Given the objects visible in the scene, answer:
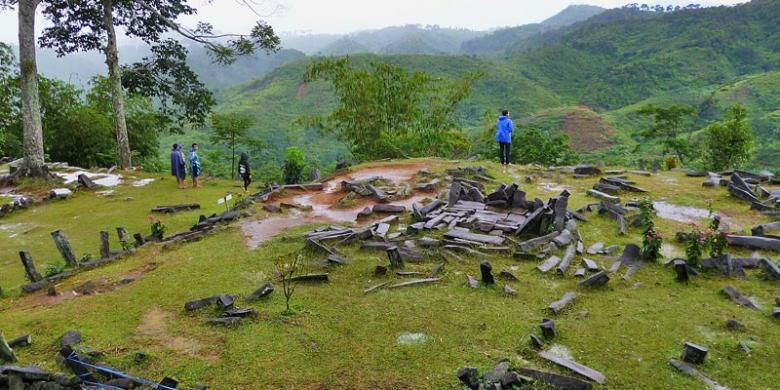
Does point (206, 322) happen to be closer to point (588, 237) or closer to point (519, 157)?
point (588, 237)

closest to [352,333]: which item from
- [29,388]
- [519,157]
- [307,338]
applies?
[307,338]

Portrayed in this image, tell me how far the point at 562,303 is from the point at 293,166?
14623mm

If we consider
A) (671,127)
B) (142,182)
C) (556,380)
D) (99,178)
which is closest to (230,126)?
(142,182)

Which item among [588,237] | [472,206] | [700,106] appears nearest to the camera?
[588,237]

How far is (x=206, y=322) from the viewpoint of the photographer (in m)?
7.37

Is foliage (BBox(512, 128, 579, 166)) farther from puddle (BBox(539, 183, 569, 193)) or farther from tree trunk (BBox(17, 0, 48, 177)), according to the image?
tree trunk (BBox(17, 0, 48, 177))

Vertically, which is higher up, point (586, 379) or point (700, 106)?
point (700, 106)

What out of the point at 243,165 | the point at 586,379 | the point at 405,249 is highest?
the point at 243,165

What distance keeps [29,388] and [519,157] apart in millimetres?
26174

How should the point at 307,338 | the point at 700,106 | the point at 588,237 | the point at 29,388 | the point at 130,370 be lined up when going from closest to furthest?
the point at 29,388
the point at 130,370
the point at 307,338
the point at 588,237
the point at 700,106

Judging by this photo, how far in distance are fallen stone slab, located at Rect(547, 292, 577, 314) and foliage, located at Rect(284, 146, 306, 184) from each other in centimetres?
1422

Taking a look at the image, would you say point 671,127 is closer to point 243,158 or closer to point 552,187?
point 552,187

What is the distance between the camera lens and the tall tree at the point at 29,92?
19.0 metres

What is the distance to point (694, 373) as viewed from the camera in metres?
5.80
